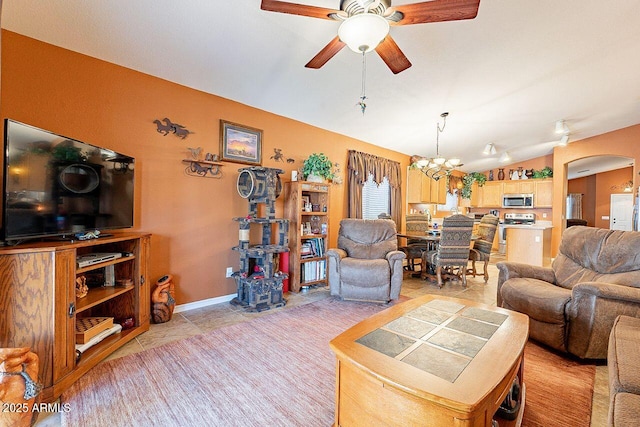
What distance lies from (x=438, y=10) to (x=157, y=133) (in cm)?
281

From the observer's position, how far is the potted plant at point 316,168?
3.86m

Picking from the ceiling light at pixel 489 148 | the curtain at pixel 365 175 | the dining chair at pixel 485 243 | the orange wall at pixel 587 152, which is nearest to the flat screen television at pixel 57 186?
the curtain at pixel 365 175

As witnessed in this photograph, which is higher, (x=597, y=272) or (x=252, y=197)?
(x=252, y=197)

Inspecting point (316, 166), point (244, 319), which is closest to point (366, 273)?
point (244, 319)

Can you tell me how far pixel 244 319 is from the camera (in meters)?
2.87

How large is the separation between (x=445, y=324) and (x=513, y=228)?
17.7ft

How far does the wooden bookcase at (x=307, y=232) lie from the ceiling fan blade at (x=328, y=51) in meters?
1.83

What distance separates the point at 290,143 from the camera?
13.1ft

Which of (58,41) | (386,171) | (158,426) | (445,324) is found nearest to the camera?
(158,426)

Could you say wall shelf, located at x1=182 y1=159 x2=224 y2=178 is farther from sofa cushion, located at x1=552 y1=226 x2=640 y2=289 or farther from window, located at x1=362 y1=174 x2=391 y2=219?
sofa cushion, located at x1=552 y1=226 x2=640 y2=289

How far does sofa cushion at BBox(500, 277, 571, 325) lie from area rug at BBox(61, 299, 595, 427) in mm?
340

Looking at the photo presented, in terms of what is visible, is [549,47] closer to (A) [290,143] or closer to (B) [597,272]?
(B) [597,272]

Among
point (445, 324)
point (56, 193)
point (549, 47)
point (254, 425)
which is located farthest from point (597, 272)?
point (56, 193)

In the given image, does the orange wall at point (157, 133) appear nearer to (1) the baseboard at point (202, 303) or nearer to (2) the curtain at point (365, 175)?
(1) the baseboard at point (202, 303)
